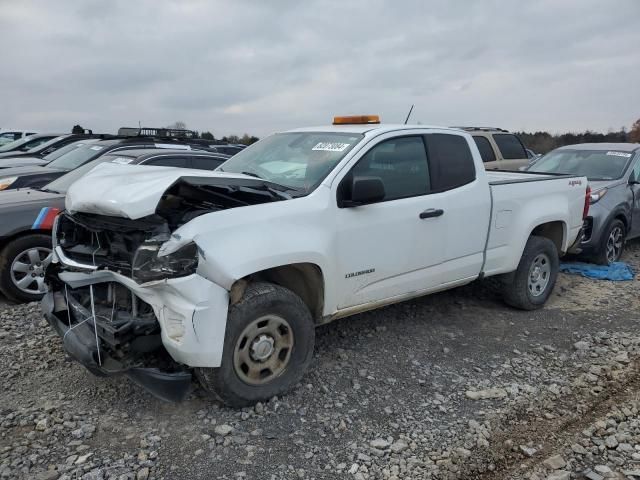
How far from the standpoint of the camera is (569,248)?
20.4 feet

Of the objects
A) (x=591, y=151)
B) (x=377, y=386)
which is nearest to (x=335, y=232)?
(x=377, y=386)

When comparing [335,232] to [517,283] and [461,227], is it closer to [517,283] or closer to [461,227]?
[461,227]

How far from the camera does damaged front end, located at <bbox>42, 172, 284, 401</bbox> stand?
3.07 metres

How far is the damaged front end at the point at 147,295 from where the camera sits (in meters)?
3.07

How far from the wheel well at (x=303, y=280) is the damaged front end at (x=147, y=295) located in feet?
1.67

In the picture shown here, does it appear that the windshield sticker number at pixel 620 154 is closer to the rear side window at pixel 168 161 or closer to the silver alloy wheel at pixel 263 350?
the rear side window at pixel 168 161

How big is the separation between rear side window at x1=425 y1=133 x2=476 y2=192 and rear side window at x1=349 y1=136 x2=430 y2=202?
9cm

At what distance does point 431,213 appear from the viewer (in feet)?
14.3

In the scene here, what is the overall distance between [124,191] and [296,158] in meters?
1.52

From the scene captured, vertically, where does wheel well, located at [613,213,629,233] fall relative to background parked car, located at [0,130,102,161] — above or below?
below

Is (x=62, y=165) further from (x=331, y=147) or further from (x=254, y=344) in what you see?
(x=254, y=344)

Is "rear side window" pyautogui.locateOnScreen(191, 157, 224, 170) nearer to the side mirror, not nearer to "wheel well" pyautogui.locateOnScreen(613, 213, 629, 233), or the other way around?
the side mirror

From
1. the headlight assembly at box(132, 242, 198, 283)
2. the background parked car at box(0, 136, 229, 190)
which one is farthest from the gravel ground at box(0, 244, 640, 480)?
the background parked car at box(0, 136, 229, 190)

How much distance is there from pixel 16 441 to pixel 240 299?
1529 millimetres
